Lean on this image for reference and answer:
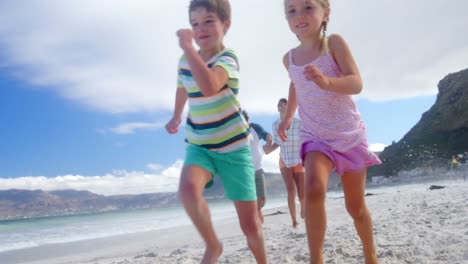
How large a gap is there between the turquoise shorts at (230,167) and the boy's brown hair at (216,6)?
2.92 feet

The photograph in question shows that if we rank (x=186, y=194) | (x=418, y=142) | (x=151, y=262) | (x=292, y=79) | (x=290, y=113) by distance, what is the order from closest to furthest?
(x=186, y=194) → (x=292, y=79) → (x=290, y=113) → (x=151, y=262) → (x=418, y=142)

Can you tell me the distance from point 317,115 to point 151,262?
251 centimetres

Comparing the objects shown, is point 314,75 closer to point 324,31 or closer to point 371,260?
point 324,31

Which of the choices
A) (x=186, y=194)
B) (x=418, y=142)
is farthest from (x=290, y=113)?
(x=418, y=142)

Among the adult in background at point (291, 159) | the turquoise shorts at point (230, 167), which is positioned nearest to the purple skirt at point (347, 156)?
the turquoise shorts at point (230, 167)

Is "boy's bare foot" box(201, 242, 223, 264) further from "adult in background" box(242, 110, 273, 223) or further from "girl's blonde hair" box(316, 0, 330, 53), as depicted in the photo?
"adult in background" box(242, 110, 273, 223)

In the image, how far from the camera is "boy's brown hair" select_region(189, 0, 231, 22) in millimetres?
2828

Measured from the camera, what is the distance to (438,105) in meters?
77.4

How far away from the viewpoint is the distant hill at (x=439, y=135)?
66.9 meters

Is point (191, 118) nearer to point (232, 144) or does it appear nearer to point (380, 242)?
point (232, 144)

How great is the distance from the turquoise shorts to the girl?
397 mm

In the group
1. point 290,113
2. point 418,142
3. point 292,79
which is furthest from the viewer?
point 418,142

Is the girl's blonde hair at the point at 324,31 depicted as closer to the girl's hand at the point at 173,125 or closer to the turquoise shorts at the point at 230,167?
the turquoise shorts at the point at 230,167

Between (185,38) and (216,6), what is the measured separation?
48 cm
